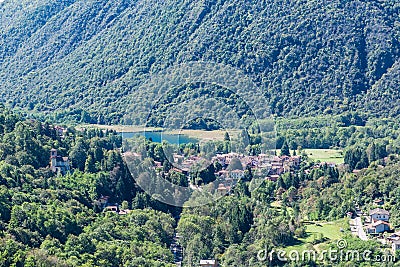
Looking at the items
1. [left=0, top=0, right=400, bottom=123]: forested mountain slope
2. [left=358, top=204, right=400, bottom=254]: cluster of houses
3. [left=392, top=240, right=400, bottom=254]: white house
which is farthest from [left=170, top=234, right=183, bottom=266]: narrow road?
[left=0, top=0, right=400, bottom=123]: forested mountain slope

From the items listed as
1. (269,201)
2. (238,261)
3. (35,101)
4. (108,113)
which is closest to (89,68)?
(35,101)

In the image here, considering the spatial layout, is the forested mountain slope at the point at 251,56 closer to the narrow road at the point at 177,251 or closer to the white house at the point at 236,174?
the white house at the point at 236,174

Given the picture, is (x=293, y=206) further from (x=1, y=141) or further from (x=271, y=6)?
(x=271, y=6)

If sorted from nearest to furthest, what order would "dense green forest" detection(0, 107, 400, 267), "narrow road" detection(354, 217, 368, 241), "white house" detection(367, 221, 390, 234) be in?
"dense green forest" detection(0, 107, 400, 267)
"narrow road" detection(354, 217, 368, 241)
"white house" detection(367, 221, 390, 234)

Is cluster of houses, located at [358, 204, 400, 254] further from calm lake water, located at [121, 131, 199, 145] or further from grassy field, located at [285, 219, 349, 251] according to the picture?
calm lake water, located at [121, 131, 199, 145]

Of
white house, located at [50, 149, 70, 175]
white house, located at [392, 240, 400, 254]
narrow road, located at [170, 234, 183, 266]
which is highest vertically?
white house, located at [50, 149, 70, 175]

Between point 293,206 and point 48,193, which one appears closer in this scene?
point 48,193

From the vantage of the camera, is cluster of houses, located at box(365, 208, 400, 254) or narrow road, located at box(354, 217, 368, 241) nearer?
cluster of houses, located at box(365, 208, 400, 254)
